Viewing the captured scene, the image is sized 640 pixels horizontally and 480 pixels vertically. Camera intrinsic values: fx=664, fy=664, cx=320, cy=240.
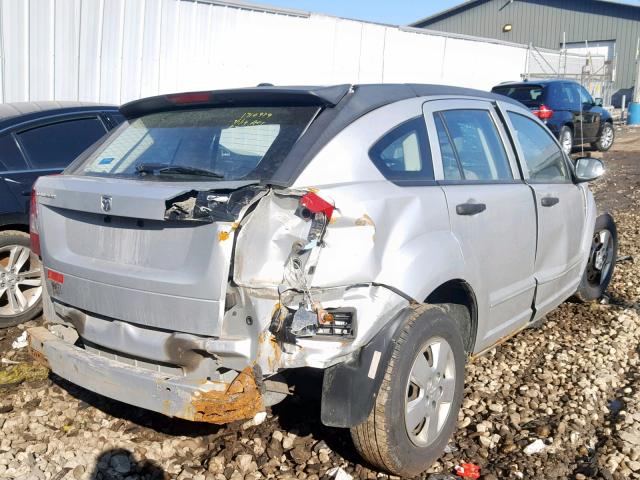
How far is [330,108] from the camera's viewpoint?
305 cm

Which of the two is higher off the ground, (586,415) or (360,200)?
(360,200)

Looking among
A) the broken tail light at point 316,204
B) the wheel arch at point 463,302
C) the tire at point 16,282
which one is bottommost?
the tire at point 16,282

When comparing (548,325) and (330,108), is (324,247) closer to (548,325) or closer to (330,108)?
(330,108)

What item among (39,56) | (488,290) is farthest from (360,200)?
(39,56)

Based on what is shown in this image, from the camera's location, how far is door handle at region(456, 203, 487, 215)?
130 inches

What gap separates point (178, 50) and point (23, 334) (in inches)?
320

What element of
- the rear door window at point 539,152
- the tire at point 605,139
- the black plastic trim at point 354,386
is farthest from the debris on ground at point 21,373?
the tire at point 605,139

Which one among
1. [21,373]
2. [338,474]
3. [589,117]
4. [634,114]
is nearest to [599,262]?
[338,474]

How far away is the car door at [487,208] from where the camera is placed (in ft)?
11.1

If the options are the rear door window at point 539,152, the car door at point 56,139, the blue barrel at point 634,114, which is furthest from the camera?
the blue barrel at point 634,114

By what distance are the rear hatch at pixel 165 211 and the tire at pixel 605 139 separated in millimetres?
15351

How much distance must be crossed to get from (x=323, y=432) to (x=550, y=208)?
2.02m

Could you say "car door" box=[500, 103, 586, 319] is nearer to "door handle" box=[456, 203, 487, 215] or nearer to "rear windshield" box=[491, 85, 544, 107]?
"door handle" box=[456, 203, 487, 215]

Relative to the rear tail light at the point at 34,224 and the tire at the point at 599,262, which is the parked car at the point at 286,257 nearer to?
the rear tail light at the point at 34,224
